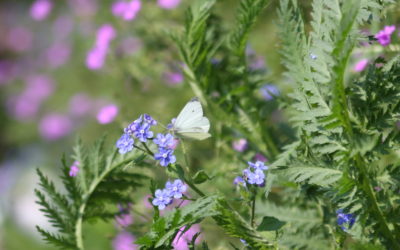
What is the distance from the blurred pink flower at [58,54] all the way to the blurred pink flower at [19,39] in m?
1.16

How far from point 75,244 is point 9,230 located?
2150mm

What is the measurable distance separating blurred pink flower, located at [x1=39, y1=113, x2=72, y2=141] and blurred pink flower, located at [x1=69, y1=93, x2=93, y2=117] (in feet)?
0.87

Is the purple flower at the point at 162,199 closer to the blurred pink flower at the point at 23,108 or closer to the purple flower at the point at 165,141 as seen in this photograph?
the purple flower at the point at 165,141

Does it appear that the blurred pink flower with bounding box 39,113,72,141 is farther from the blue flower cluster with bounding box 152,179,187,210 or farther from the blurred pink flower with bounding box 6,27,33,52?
the blue flower cluster with bounding box 152,179,187,210

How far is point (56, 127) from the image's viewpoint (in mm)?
5695

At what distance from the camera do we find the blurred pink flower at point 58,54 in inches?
229

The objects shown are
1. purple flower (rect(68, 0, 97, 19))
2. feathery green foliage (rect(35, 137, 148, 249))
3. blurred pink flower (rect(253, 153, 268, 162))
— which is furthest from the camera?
purple flower (rect(68, 0, 97, 19))

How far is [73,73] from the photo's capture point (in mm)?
5688

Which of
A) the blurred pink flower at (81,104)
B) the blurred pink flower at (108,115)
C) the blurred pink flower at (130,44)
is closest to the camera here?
the blurred pink flower at (108,115)

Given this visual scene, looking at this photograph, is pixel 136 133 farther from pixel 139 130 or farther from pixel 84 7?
pixel 84 7

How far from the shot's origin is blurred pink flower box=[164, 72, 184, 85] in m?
3.17

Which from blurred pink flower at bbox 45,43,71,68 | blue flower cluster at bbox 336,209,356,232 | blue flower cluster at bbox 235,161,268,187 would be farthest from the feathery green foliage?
blurred pink flower at bbox 45,43,71,68

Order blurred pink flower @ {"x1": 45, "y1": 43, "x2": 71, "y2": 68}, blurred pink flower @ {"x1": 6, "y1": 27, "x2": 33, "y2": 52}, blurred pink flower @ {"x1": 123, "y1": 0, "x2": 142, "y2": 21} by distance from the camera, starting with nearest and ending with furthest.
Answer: blurred pink flower @ {"x1": 123, "y1": 0, "x2": 142, "y2": 21} < blurred pink flower @ {"x1": 45, "y1": 43, "x2": 71, "y2": 68} < blurred pink flower @ {"x1": 6, "y1": 27, "x2": 33, "y2": 52}

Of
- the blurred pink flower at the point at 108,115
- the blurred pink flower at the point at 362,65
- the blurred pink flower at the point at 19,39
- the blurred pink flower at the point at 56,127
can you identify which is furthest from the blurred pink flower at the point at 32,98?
the blurred pink flower at the point at 362,65
